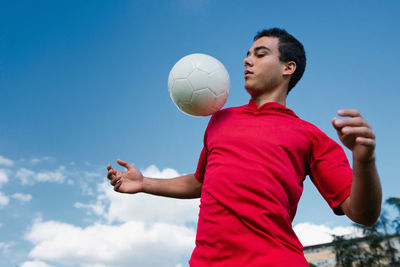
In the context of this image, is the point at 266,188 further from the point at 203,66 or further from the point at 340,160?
the point at 203,66

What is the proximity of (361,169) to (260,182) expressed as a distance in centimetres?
77

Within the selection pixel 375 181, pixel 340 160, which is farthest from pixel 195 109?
pixel 375 181

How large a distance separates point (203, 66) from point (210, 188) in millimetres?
1337

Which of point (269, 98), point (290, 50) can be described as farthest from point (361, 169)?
point (290, 50)

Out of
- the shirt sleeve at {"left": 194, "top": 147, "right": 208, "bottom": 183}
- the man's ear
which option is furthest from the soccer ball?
the man's ear

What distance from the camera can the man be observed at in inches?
118

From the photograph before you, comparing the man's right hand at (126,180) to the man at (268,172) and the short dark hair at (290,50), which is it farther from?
the short dark hair at (290,50)

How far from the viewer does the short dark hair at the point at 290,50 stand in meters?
4.29

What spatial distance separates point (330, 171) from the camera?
3.55 m

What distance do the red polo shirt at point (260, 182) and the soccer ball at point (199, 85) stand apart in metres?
0.20

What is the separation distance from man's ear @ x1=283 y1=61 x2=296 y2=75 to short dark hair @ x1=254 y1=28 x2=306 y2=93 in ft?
0.14

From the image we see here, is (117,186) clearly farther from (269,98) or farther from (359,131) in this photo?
(359,131)

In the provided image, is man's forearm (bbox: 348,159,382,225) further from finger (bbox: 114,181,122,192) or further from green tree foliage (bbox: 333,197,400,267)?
green tree foliage (bbox: 333,197,400,267)

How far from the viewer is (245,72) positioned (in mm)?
4078
